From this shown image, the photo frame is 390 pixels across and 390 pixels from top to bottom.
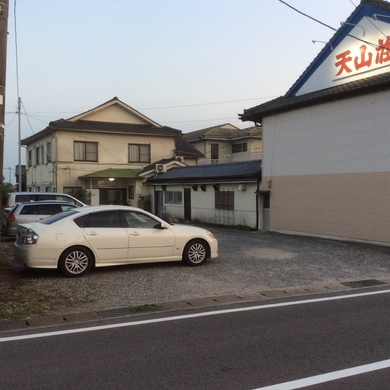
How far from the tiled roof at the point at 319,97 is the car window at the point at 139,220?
895cm

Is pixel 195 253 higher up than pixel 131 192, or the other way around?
pixel 131 192

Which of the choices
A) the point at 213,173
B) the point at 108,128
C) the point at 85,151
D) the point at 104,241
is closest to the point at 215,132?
the point at 108,128

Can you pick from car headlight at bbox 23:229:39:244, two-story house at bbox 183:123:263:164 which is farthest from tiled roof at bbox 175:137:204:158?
car headlight at bbox 23:229:39:244

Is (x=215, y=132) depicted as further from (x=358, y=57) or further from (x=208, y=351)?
(x=208, y=351)

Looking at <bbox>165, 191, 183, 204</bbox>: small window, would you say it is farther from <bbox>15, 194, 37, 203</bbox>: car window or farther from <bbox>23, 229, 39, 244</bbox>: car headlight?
<bbox>23, 229, 39, 244</bbox>: car headlight

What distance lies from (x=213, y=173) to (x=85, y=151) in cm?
1181

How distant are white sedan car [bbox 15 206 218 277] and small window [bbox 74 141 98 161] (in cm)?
2164

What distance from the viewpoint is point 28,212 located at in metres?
14.5

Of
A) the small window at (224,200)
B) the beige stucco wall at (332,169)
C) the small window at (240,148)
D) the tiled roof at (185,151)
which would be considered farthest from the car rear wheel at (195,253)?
the small window at (240,148)

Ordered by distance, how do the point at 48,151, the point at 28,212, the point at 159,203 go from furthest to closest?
the point at 48,151 → the point at 159,203 → the point at 28,212

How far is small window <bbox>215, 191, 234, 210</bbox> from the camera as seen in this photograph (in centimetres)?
2152

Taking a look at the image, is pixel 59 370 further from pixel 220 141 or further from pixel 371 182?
pixel 220 141

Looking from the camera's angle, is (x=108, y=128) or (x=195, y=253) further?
(x=108, y=128)

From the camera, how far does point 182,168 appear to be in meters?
28.7
